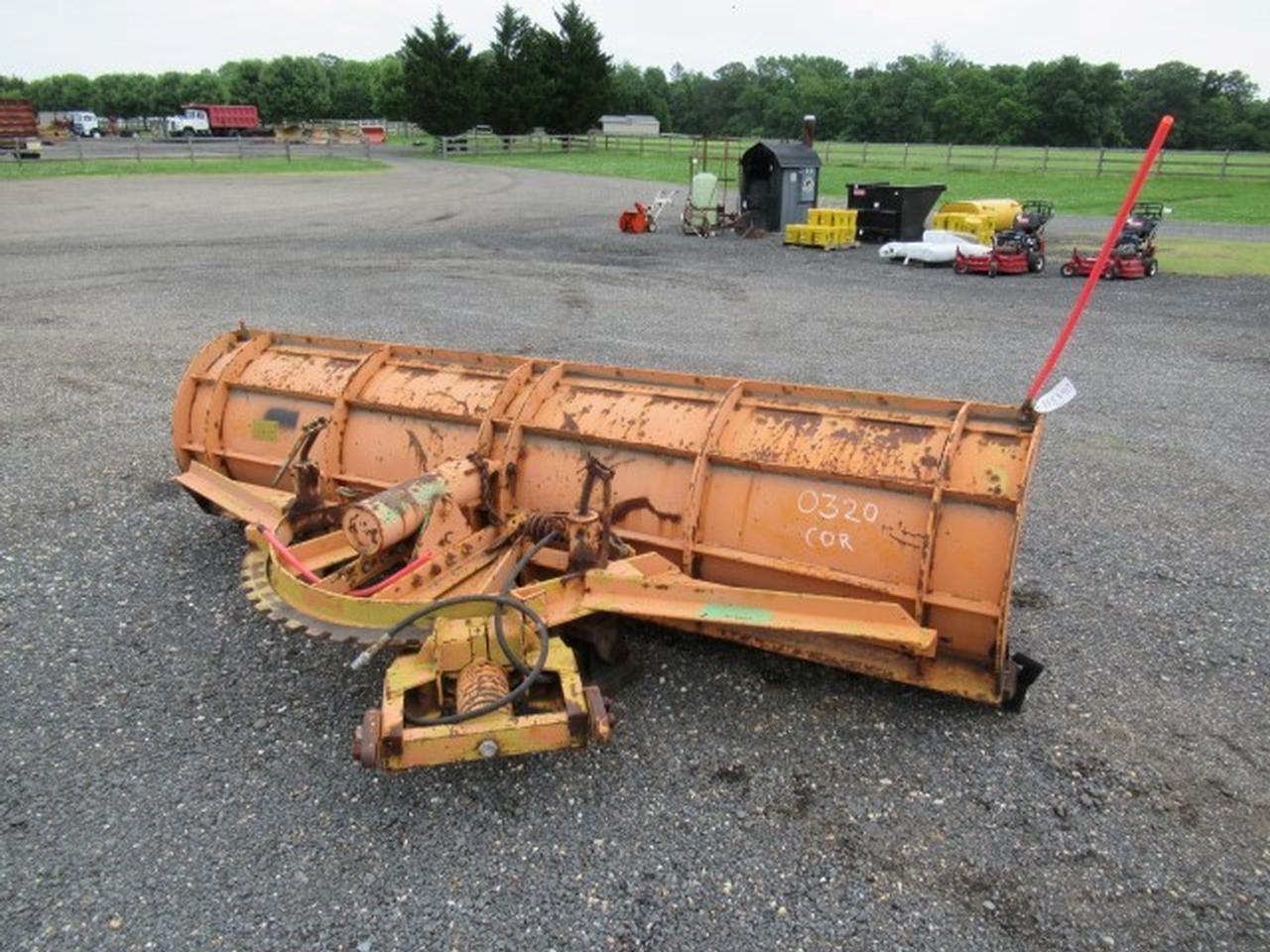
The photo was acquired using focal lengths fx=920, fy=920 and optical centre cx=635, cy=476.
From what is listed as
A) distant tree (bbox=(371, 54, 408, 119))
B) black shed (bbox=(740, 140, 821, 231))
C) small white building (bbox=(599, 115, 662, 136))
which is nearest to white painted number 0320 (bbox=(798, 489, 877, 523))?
black shed (bbox=(740, 140, 821, 231))

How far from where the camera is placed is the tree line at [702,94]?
57.8 metres

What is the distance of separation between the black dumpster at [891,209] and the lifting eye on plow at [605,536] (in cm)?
1794

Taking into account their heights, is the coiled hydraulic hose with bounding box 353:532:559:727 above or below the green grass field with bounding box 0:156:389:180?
below

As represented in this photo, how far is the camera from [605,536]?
4285mm

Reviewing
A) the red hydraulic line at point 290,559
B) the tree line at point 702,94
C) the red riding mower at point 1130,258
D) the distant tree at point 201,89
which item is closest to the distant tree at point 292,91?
the tree line at point 702,94

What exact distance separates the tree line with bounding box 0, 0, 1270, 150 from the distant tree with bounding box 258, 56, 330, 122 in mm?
212

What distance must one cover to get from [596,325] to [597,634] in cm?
921

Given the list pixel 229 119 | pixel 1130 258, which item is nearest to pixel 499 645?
pixel 1130 258

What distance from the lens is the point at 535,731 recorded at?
3426 mm

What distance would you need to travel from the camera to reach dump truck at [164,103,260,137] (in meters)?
79.8

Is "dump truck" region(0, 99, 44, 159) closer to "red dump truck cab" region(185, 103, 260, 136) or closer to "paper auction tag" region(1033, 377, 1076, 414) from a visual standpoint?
"red dump truck cab" region(185, 103, 260, 136)

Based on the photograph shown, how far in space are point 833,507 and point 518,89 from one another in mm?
58643

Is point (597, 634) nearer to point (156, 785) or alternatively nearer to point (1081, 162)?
point (156, 785)

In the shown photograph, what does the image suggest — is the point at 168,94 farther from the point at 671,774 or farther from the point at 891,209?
the point at 671,774
